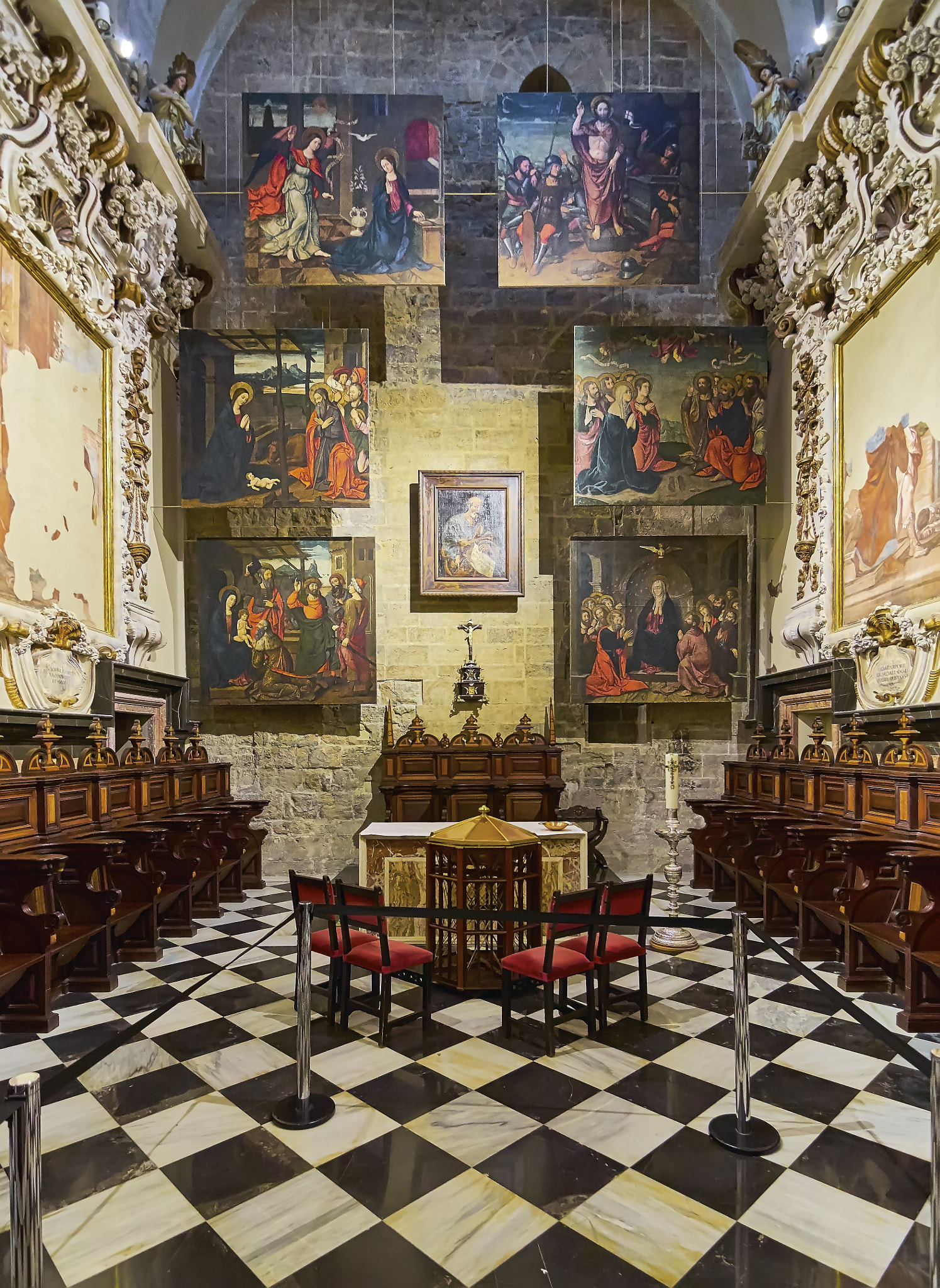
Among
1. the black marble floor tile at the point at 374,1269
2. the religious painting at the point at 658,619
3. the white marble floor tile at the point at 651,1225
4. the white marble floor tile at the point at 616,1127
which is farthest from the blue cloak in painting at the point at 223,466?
the white marble floor tile at the point at 651,1225

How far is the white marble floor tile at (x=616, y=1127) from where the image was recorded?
9.90ft

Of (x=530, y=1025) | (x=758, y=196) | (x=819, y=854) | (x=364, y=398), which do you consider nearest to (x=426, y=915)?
(x=530, y=1025)

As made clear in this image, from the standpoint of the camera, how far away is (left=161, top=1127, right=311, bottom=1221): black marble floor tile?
2721 millimetres

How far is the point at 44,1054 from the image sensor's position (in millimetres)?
3930

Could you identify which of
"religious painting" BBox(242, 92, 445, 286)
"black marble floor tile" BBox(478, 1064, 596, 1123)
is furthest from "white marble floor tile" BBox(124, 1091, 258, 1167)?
"religious painting" BBox(242, 92, 445, 286)

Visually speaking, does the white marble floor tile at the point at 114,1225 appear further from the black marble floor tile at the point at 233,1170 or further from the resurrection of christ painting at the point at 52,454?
the resurrection of christ painting at the point at 52,454

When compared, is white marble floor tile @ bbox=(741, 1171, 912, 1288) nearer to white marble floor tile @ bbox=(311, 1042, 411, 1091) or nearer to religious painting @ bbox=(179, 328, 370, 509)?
white marble floor tile @ bbox=(311, 1042, 411, 1091)

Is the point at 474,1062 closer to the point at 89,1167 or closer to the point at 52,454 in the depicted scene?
the point at 89,1167

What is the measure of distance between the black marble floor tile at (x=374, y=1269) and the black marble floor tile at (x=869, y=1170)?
1.44m

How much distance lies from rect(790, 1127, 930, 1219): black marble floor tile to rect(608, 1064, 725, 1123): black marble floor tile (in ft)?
1.58

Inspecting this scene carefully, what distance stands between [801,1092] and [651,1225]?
132 centimetres

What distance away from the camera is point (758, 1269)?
235 centimetres

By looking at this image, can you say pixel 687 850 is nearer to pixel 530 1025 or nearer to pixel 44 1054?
pixel 530 1025

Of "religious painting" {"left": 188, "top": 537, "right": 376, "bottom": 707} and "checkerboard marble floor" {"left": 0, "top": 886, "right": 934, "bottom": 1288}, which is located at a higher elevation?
"religious painting" {"left": 188, "top": 537, "right": 376, "bottom": 707}
